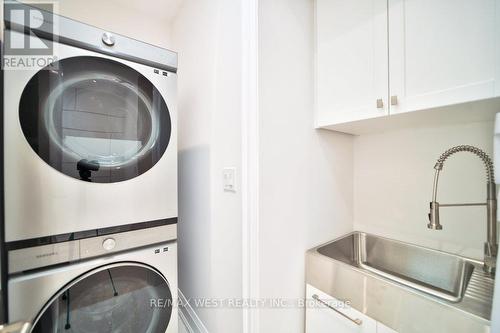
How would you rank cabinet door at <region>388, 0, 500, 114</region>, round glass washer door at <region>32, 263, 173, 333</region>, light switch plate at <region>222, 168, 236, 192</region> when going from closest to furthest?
cabinet door at <region>388, 0, 500, 114</region>, round glass washer door at <region>32, 263, 173, 333</region>, light switch plate at <region>222, 168, 236, 192</region>

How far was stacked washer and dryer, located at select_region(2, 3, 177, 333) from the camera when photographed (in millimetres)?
755

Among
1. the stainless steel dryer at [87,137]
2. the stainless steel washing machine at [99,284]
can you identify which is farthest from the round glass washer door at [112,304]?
the stainless steel dryer at [87,137]

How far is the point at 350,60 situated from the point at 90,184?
1.36 meters

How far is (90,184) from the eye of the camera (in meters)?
0.88

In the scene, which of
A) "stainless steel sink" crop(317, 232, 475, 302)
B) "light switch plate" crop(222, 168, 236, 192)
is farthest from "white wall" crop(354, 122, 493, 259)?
"light switch plate" crop(222, 168, 236, 192)

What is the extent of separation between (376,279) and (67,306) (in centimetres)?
130

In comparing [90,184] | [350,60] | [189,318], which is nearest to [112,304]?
[90,184]

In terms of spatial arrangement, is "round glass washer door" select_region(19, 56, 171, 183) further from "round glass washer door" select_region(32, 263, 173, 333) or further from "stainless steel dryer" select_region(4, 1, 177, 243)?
"round glass washer door" select_region(32, 263, 173, 333)

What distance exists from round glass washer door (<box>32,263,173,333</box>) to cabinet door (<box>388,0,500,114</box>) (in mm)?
1449

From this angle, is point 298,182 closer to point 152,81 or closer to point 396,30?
point 396,30

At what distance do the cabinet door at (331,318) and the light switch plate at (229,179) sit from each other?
27.3 inches

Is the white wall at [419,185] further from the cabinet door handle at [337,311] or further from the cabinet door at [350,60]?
the cabinet door handle at [337,311]

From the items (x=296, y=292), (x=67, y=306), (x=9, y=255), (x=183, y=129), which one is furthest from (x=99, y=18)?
(x=296, y=292)

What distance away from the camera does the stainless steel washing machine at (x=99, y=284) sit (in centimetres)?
77
